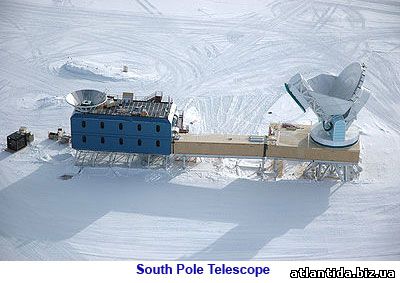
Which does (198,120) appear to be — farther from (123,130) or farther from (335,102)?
(335,102)

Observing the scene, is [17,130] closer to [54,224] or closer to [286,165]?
[54,224]

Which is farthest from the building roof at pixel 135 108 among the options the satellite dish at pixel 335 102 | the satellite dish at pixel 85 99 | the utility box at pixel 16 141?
the satellite dish at pixel 335 102

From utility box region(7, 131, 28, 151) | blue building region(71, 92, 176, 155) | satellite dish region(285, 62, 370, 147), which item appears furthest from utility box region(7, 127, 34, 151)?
satellite dish region(285, 62, 370, 147)

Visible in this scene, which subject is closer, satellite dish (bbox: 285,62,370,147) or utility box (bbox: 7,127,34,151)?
satellite dish (bbox: 285,62,370,147)

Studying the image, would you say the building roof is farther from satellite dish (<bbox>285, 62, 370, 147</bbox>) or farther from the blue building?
satellite dish (<bbox>285, 62, 370, 147</bbox>)

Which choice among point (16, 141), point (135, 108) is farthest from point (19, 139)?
point (135, 108)
